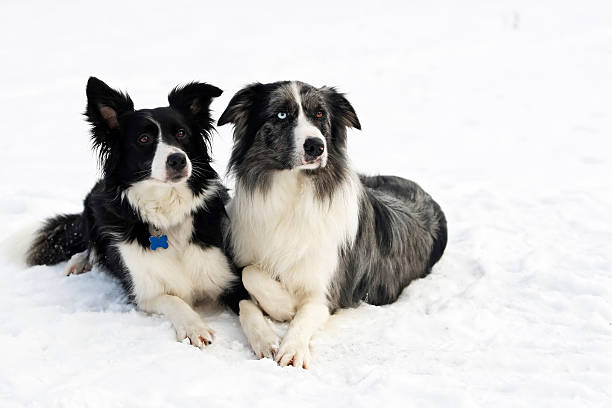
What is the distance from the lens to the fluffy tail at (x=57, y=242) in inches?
207

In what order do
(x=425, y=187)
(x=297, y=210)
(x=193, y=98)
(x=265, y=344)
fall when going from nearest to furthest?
(x=265, y=344), (x=297, y=210), (x=193, y=98), (x=425, y=187)

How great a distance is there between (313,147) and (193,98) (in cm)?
112

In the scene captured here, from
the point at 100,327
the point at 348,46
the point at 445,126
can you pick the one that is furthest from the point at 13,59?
the point at 100,327

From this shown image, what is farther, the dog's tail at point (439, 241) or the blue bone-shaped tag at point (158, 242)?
the dog's tail at point (439, 241)

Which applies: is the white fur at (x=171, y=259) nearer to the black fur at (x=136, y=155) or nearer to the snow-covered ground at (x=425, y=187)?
the black fur at (x=136, y=155)

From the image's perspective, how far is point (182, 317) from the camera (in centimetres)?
398

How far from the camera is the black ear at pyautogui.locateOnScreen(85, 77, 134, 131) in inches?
160

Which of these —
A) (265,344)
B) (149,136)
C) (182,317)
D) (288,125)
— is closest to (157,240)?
(182,317)

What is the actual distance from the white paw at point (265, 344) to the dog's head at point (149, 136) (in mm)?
1152

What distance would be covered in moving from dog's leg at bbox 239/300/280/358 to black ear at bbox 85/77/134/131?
1583 millimetres

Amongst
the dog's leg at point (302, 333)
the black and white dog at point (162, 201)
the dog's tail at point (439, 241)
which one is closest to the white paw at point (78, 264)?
the black and white dog at point (162, 201)

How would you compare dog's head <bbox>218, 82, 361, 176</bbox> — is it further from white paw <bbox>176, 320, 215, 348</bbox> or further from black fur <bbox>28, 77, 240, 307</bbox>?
white paw <bbox>176, 320, 215, 348</bbox>

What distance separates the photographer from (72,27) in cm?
1931

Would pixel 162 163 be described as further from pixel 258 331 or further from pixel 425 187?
pixel 425 187
